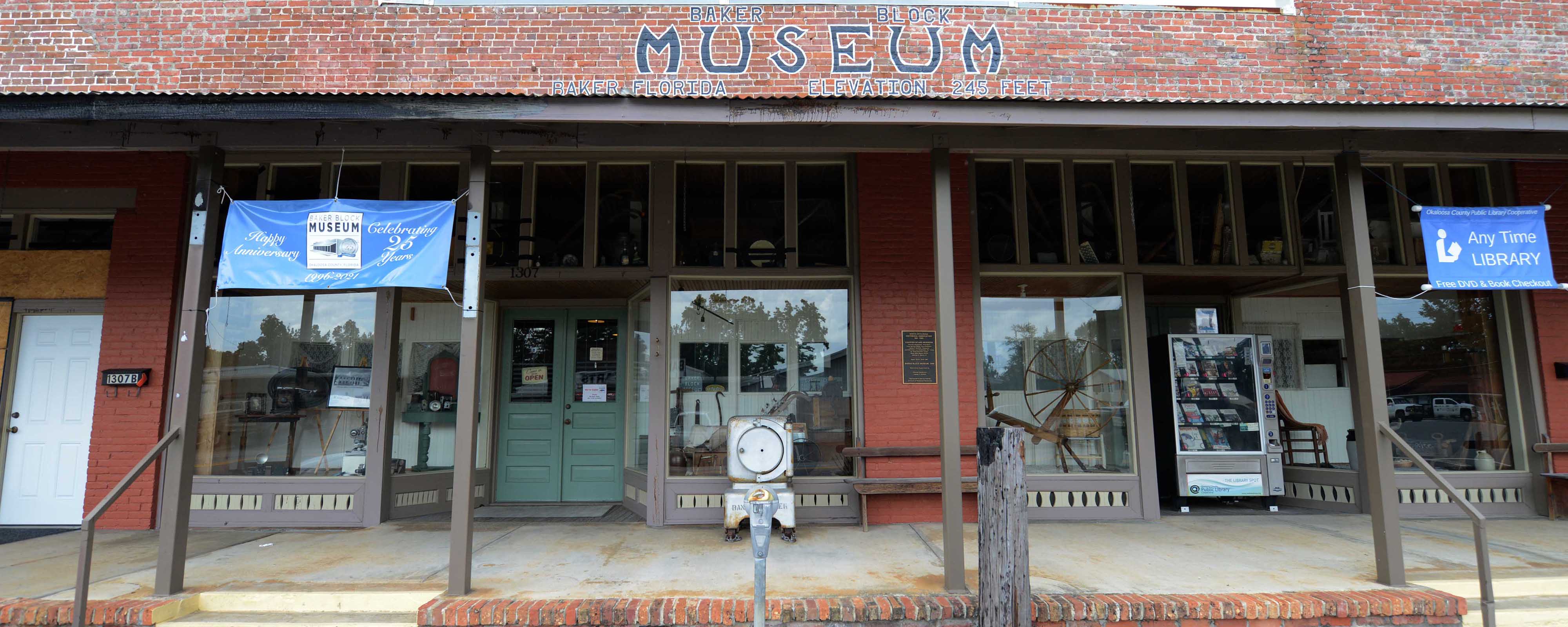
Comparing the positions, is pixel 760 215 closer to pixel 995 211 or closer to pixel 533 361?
pixel 995 211

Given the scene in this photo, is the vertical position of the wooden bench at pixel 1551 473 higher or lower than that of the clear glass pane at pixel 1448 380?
lower

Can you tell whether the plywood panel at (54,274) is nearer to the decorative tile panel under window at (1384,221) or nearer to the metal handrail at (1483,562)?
the metal handrail at (1483,562)

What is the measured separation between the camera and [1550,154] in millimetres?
5980

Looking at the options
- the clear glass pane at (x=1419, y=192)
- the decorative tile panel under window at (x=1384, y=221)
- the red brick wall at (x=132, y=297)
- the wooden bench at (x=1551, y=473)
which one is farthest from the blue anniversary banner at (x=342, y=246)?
the wooden bench at (x=1551, y=473)

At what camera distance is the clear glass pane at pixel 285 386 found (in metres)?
7.28

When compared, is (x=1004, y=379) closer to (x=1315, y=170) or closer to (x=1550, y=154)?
(x=1315, y=170)

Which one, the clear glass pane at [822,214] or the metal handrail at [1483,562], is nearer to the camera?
the metal handrail at [1483,562]

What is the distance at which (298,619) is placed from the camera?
4.81m

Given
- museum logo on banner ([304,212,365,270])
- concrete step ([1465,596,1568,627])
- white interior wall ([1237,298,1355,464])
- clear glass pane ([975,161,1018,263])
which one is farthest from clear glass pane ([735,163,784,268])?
Result: concrete step ([1465,596,1568,627])

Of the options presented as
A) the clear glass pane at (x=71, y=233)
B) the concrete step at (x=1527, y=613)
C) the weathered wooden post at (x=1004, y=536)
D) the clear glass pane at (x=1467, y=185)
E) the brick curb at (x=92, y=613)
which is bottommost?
the concrete step at (x=1527, y=613)

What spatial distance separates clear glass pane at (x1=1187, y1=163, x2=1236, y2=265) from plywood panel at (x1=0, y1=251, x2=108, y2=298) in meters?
10.8

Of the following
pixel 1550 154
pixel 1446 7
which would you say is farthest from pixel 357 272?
Result: pixel 1446 7

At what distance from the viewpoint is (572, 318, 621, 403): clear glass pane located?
829 cm

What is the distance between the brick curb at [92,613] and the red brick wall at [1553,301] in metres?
11.6
